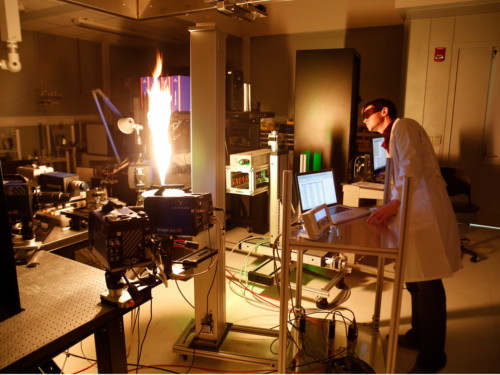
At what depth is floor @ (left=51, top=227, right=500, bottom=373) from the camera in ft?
7.05

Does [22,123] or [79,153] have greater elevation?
[22,123]

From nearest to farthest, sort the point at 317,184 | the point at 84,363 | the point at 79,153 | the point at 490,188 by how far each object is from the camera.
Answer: the point at 84,363 → the point at 317,184 → the point at 490,188 → the point at 79,153

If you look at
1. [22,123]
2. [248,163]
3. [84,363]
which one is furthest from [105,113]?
[84,363]

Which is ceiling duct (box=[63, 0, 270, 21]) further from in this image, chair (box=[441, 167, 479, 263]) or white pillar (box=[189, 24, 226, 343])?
chair (box=[441, 167, 479, 263])

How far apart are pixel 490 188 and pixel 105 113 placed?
6.10 m

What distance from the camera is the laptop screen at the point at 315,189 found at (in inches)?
92.0

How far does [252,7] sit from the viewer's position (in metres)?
1.58

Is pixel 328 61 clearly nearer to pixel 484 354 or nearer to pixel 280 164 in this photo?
pixel 280 164

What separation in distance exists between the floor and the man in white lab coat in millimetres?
276

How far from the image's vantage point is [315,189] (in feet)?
8.02

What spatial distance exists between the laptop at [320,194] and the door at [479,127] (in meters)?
2.83

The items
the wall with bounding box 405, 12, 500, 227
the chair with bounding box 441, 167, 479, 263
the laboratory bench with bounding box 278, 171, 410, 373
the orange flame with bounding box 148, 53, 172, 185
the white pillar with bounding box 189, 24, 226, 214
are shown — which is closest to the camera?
the laboratory bench with bounding box 278, 171, 410, 373

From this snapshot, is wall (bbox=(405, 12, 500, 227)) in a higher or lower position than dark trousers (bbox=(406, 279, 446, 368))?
higher

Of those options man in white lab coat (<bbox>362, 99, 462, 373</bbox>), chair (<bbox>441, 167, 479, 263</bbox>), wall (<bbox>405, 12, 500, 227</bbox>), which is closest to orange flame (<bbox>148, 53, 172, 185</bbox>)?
man in white lab coat (<bbox>362, 99, 462, 373</bbox>)
